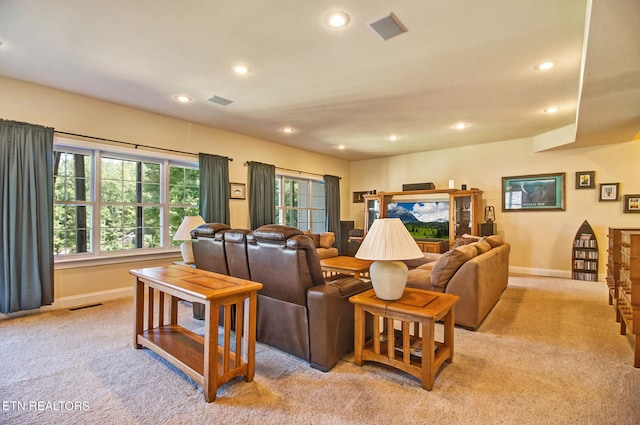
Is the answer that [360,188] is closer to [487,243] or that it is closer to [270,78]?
[487,243]

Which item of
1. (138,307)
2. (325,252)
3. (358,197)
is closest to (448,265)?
(138,307)

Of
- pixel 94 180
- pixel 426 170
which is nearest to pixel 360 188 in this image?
pixel 426 170

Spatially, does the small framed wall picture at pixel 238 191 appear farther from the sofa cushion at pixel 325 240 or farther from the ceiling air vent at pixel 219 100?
the sofa cushion at pixel 325 240

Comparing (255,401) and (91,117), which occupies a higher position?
(91,117)

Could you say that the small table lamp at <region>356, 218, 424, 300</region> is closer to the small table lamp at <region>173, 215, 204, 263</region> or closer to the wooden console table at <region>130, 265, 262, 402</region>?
the wooden console table at <region>130, 265, 262, 402</region>

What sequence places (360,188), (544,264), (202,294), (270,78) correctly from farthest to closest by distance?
1. (360,188)
2. (544,264)
3. (270,78)
4. (202,294)

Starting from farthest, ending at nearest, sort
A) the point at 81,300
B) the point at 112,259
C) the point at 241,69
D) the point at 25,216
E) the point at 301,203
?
the point at 301,203 → the point at 112,259 → the point at 81,300 → the point at 25,216 → the point at 241,69

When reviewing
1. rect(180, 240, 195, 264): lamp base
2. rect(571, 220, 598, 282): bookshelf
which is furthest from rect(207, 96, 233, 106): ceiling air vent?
rect(571, 220, 598, 282): bookshelf

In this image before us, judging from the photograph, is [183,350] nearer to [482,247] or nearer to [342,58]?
[342,58]

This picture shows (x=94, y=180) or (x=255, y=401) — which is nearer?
(x=255, y=401)

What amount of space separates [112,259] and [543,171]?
7.24 meters

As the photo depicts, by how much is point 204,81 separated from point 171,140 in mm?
1672

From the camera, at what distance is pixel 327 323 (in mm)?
2225

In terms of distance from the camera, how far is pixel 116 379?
213 cm
